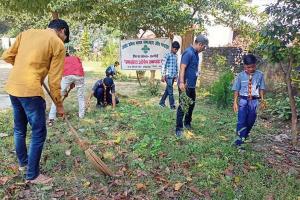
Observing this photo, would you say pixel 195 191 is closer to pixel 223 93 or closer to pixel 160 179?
pixel 160 179

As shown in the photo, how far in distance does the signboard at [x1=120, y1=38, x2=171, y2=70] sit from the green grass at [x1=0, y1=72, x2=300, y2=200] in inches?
153

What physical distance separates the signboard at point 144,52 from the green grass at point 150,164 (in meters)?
3.88

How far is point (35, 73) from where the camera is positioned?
4.04 m

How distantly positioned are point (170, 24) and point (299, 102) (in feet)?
14.2

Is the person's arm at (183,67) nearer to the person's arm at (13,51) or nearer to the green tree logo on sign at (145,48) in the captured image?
the person's arm at (13,51)

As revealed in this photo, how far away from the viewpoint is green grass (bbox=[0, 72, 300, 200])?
421 centimetres

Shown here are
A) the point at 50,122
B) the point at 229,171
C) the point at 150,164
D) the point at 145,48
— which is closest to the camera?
the point at 229,171

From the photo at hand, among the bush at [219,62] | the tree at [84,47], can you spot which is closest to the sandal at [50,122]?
the bush at [219,62]

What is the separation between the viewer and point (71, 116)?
24.5 ft

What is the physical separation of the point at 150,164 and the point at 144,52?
6.13m

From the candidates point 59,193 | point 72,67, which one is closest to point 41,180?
point 59,193

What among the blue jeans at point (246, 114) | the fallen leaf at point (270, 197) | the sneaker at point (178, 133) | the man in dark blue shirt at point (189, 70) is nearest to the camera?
the fallen leaf at point (270, 197)

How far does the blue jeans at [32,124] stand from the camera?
13.4 feet

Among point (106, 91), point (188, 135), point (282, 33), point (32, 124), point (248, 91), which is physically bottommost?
point (188, 135)
